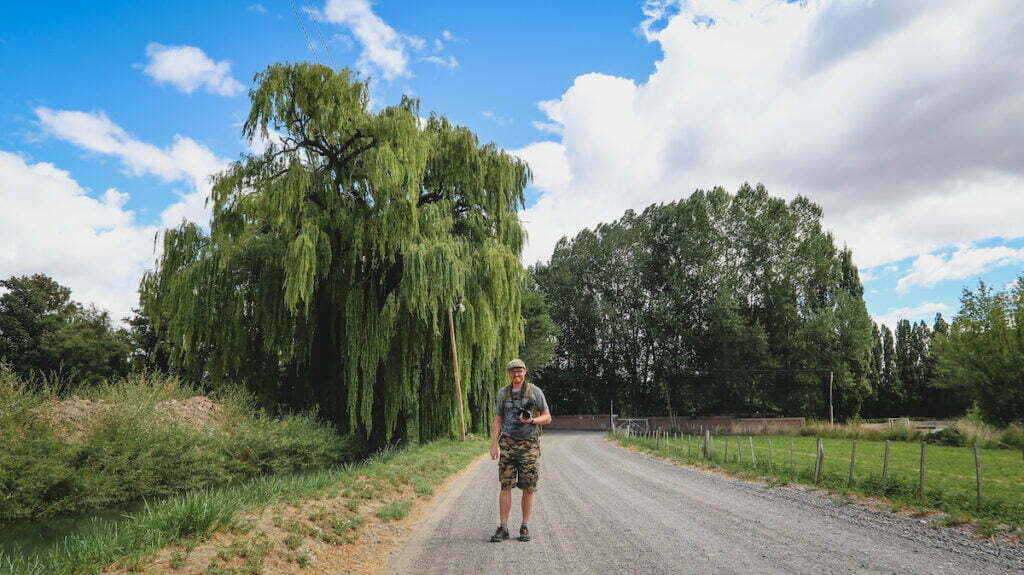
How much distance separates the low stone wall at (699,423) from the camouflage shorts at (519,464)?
35970 mm

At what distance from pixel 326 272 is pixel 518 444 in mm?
9215

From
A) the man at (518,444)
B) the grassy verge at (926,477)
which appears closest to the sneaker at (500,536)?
the man at (518,444)

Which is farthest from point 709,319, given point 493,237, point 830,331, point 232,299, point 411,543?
point 411,543

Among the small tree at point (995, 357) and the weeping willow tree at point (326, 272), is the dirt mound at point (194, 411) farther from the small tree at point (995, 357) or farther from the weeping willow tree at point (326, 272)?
the small tree at point (995, 357)

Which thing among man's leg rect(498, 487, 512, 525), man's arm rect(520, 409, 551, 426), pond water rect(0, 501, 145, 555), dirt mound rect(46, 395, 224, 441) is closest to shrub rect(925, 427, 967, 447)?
man's arm rect(520, 409, 551, 426)

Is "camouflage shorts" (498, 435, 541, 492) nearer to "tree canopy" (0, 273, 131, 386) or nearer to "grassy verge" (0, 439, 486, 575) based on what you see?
"grassy verge" (0, 439, 486, 575)

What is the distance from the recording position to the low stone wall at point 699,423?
37.4 metres

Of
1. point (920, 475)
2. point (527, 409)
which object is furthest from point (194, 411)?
point (920, 475)

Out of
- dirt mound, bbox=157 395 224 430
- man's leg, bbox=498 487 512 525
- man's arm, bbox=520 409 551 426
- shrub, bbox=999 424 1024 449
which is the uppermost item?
man's arm, bbox=520 409 551 426

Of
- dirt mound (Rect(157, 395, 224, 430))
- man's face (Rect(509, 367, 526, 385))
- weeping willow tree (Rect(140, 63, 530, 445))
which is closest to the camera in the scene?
man's face (Rect(509, 367, 526, 385))

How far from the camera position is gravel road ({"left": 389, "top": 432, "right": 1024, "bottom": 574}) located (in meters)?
4.45

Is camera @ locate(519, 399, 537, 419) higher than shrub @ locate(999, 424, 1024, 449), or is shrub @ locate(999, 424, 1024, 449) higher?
camera @ locate(519, 399, 537, 419)

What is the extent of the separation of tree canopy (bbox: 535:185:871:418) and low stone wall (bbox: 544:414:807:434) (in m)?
1.50

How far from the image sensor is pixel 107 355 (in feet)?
117
